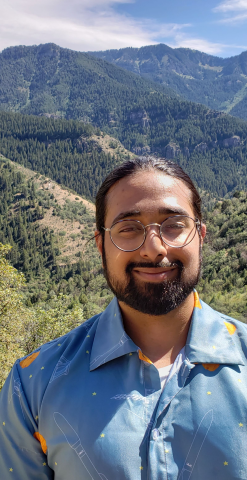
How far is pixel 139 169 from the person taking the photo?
2391 millimetres

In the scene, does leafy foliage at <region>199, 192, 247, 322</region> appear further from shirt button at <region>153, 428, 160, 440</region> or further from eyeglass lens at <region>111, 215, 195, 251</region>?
shirt button at <region>153, 428, 160, 440</region>

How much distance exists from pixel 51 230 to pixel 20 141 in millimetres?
101448

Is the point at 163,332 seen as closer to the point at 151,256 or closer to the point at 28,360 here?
the point at 151,256

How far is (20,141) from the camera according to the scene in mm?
190500

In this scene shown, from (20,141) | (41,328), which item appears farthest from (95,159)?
(41,328)

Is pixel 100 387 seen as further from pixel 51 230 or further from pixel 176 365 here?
pixel 51 230

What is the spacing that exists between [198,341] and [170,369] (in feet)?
0.81

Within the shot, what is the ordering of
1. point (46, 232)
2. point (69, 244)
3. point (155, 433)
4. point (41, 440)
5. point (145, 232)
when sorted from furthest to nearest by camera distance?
point (46, 232)
point (69, 244)
point (145, 232)
point (41, 440)
point (155, 433)

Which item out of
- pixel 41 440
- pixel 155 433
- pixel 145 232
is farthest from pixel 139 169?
pixel 41 440

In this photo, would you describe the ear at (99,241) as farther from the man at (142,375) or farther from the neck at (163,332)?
the neck at (163,332)

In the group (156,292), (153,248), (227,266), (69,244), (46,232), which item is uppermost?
(153,248)

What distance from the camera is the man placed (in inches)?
71.1

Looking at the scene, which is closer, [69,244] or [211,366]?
[211,366]

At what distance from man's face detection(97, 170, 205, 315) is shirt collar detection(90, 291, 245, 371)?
0.69 feet
